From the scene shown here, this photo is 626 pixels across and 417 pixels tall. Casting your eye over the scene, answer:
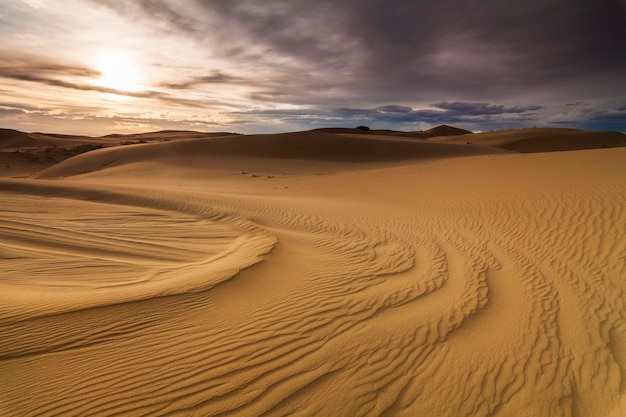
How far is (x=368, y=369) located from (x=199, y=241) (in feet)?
15.6

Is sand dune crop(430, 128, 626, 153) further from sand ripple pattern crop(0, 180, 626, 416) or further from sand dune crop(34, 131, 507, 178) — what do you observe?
sand ripple pattern crop(0, 180, 626, 416)

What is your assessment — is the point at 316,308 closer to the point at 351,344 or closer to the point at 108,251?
the point at 351,344

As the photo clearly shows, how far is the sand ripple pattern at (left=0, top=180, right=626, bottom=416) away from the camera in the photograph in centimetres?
274

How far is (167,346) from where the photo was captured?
10.7 ft

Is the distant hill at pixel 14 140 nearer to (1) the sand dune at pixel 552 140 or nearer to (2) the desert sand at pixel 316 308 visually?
(2) the desert sand at pixel 316 308

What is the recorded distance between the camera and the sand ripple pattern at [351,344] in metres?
2.74

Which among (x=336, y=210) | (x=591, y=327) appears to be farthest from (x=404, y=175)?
(x=591, y=327)

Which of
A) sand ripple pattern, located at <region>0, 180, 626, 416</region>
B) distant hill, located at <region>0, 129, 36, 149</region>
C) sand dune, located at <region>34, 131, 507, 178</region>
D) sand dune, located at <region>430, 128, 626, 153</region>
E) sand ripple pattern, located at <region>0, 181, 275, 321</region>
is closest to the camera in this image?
sand ripple pattern, located at <region>0, 180, 626, 416</region>

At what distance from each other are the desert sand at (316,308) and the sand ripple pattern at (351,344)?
0.02 metres

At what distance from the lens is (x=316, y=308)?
Result: 165 inches

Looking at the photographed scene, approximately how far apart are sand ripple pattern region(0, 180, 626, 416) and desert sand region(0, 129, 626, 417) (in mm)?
18

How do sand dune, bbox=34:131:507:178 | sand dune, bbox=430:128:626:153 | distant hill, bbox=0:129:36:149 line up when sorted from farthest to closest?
1. sand dune, bbox=430:128:626:153
2. distant hill, bbox=0:129:36:149
3. sand dune, bbox=34:131:507:178

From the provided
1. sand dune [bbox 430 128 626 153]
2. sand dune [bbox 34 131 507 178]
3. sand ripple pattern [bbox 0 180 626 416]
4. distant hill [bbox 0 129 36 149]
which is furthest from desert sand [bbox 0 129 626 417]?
distant hill [bbox 0 129 36 149]

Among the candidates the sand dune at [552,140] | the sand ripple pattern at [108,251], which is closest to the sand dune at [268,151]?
the sand ripple pattern at [108,251]
